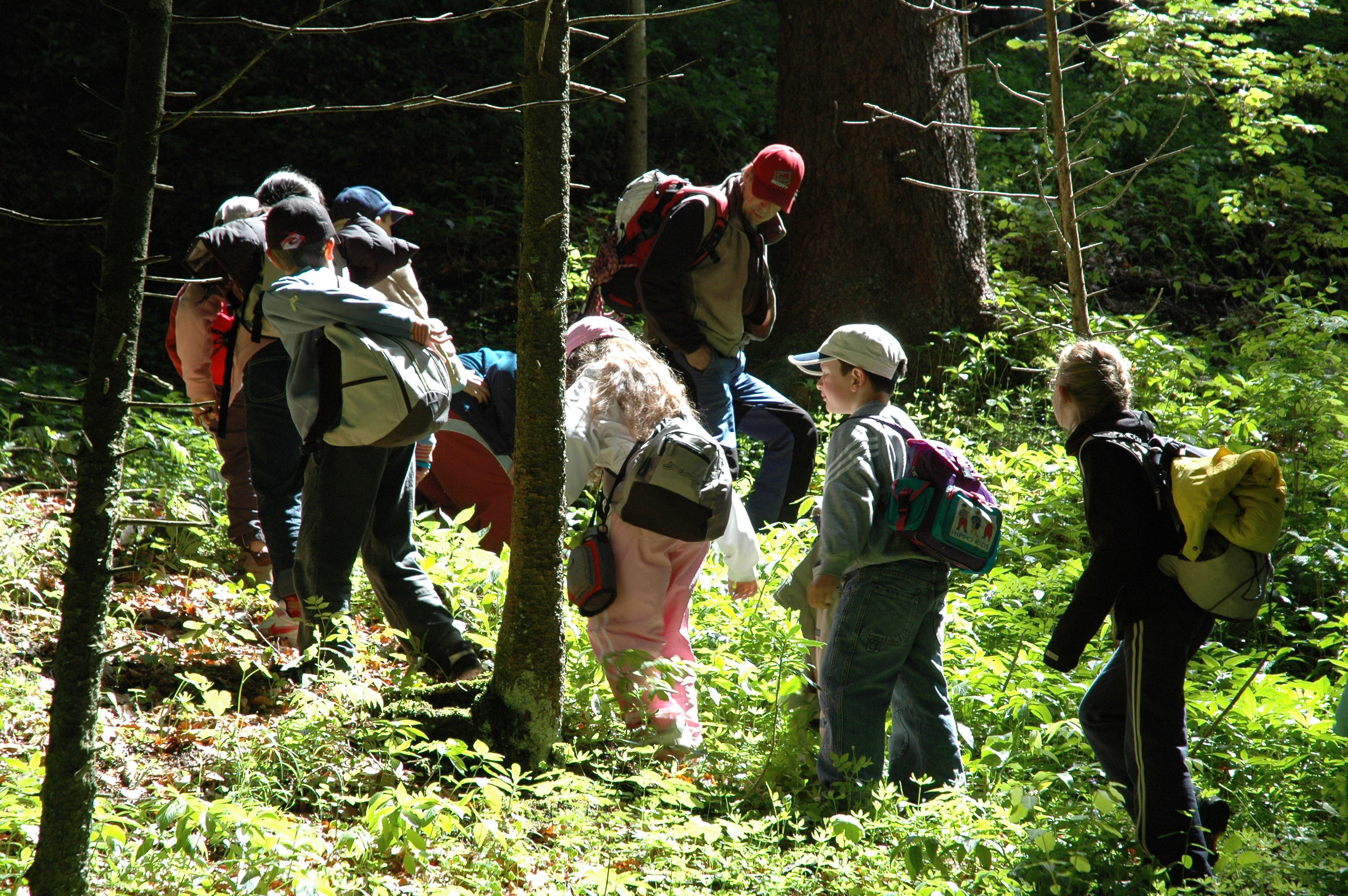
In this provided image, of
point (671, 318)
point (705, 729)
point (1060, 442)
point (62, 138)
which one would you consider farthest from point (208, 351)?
point (62, 138)

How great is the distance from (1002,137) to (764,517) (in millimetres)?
8124

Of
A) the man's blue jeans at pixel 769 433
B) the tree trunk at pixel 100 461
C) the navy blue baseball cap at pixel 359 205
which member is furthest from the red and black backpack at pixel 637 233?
the tree trunk at pixel 100 461

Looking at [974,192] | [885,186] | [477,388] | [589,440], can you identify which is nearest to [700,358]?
[477,388]

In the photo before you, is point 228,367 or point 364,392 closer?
point 364,392

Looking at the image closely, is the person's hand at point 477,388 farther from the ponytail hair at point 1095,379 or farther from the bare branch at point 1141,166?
the bare branch at point 1141,166

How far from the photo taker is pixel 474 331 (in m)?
9.34

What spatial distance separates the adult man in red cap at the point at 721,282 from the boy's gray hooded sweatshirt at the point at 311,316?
73.5 inches

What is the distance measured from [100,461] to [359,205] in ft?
9.74

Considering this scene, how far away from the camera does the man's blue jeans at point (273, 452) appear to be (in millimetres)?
4184

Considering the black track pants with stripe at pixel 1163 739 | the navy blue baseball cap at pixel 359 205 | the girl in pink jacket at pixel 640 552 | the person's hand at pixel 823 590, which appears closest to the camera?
the black track pants with stripe at pixel 1163 739

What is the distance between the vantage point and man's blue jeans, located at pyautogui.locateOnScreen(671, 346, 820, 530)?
5406 mm

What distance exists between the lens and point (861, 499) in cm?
320

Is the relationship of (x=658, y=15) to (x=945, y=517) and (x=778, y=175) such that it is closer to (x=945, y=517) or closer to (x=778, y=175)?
(x=945, y=517)

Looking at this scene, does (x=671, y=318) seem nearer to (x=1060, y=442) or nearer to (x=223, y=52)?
(x=1060, y=442)
